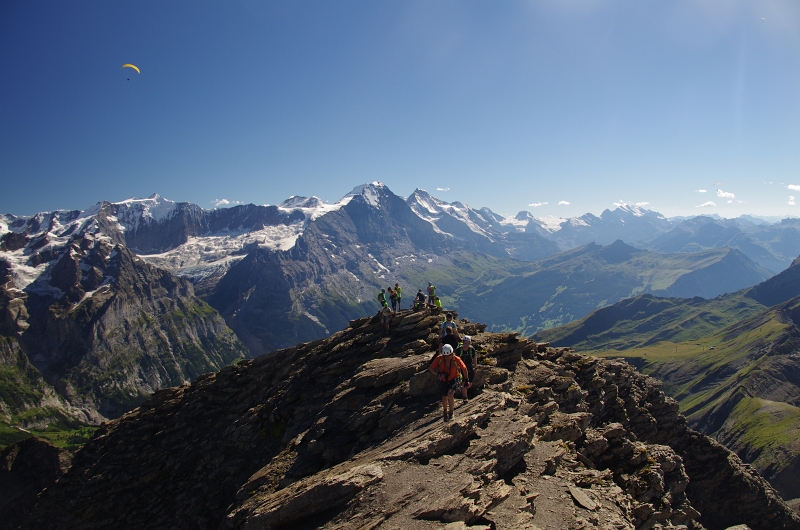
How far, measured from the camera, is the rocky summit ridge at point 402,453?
17.7 meters

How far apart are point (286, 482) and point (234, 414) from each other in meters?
18.1

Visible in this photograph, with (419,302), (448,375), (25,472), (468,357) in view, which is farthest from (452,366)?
(25,472)

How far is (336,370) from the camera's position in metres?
32.9

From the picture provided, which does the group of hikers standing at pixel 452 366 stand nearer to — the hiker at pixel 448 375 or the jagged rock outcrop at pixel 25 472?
the hiker at pixel 448 375

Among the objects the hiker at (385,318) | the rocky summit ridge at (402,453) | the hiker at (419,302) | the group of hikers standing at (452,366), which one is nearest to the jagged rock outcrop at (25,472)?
the rocky summit ridge at (402,453)

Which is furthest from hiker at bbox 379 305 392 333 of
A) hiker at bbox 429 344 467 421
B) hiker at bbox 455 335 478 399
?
hiker at bbox 429 344 467 421

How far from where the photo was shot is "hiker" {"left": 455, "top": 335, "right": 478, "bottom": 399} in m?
23.9

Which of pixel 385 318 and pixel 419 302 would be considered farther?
pixel 419 302

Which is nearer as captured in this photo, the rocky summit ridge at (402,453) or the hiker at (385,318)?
the rocky summit ridge at (402,453)

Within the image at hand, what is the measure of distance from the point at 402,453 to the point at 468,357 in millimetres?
7868

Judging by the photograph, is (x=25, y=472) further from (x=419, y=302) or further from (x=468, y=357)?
(x=468, y=357)

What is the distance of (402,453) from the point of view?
19.2m

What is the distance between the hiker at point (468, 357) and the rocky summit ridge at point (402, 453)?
1.23 meters

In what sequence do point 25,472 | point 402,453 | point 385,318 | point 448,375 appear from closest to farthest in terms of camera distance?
1. point 402,453
2. point 448,375
3. point 385,318
4. point 25,472
